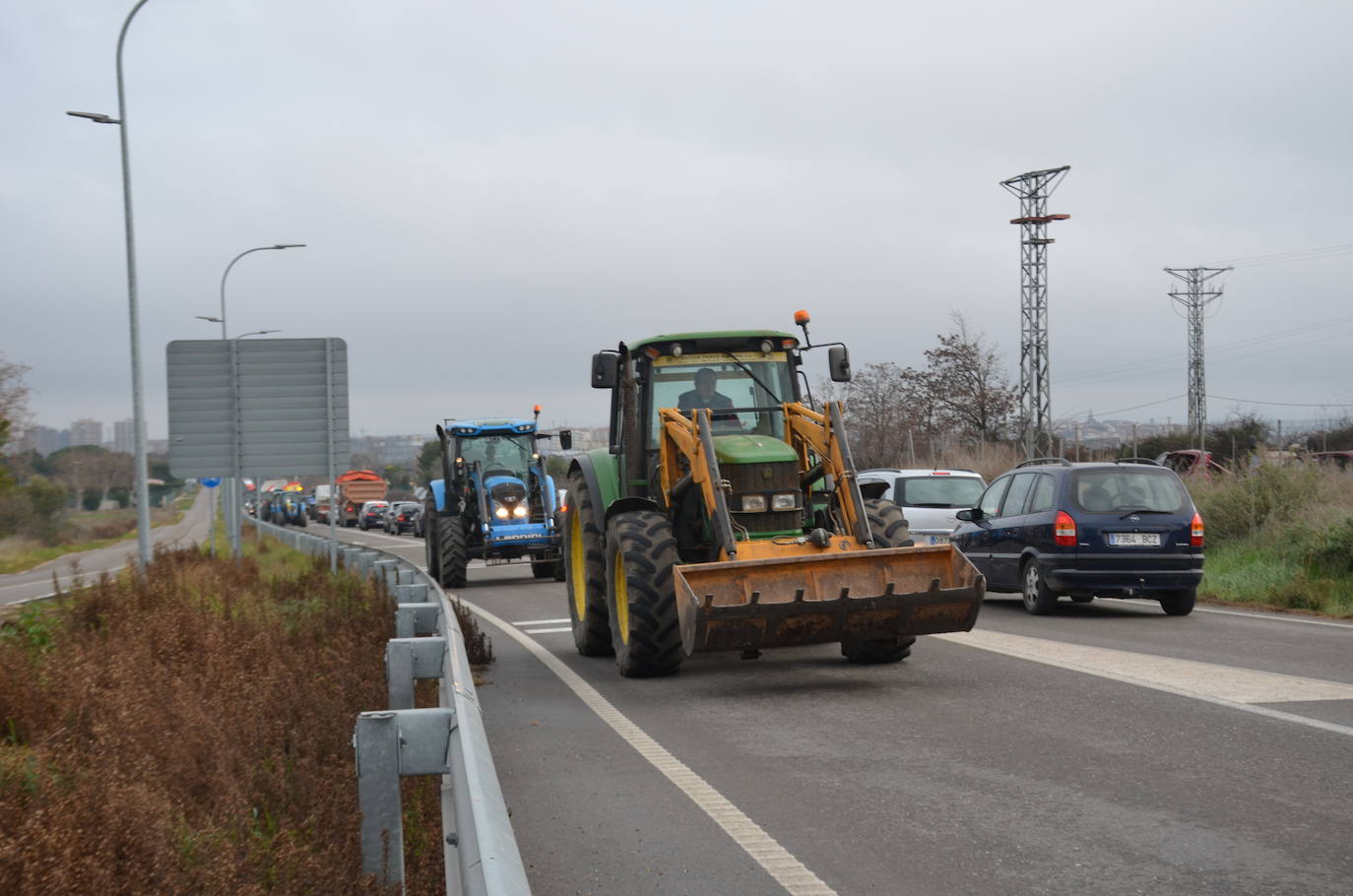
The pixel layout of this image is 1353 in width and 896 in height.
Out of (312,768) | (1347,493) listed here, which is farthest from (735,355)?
(1347,493)

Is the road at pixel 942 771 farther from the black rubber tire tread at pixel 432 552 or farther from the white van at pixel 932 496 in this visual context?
the black rubber tire tread at pixel 432 552

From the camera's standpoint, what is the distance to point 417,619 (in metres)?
8.64

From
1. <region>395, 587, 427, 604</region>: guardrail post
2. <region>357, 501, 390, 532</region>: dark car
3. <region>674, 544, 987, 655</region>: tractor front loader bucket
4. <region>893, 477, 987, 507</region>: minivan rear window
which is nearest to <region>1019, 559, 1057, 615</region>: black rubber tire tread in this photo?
<region>893, 477, 987, 507</region>: minivan rear window

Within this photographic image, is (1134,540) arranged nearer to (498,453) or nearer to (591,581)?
(591,581)

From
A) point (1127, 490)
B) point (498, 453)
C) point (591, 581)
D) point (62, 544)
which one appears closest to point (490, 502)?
point (498, 453)

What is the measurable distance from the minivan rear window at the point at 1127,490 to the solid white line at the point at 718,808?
7066 mm

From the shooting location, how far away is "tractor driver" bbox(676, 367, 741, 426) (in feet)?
38.5

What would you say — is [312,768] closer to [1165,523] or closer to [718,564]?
[718,564]

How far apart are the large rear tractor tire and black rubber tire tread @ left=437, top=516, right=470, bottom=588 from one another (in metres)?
13.7

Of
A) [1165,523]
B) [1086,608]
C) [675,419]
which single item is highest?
[675,419]

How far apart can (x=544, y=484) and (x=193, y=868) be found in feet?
69.2

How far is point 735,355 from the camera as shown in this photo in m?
12.0

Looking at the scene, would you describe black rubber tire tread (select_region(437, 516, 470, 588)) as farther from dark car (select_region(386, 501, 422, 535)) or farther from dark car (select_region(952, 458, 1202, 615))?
dark car (select_region(386, 501, 422, 535))

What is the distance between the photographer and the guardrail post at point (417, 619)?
330 inches
